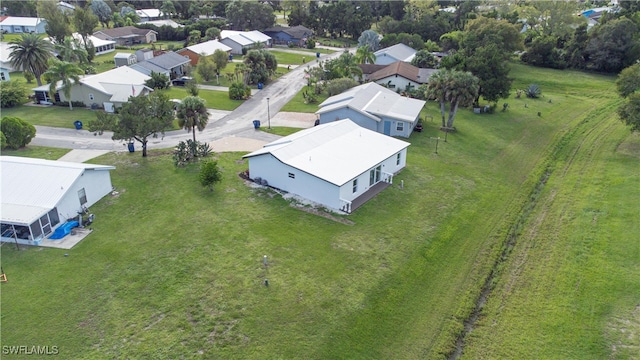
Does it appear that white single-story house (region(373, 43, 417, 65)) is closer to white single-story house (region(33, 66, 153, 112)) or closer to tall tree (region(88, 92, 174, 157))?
white single-story house (region(33, 66, 153, 112))

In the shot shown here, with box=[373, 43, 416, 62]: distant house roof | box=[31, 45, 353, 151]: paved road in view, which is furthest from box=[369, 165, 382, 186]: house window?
box=[373, 43, 416, 62]: distant house roof

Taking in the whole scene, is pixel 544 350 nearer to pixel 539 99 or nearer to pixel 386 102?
pixel 386 102


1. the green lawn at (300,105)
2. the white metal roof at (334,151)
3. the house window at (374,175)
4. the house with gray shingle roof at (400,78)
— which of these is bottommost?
the house window at (374,175)

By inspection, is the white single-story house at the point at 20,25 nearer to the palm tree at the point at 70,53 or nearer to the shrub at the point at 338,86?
the palm tree at the point at 70,53

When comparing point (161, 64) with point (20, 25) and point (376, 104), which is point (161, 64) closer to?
point (376, 104)

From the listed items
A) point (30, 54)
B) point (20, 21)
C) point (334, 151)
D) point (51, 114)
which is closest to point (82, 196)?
point (334, 151)

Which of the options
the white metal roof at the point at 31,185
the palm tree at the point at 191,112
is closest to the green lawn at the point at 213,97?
the palm tree at the point at 191,112

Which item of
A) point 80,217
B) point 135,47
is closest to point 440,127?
point 80,217
